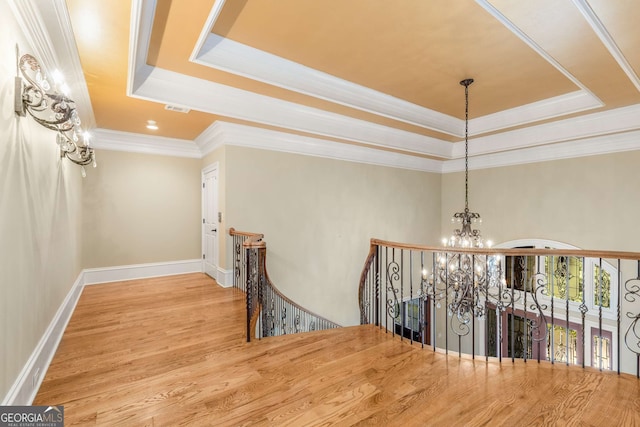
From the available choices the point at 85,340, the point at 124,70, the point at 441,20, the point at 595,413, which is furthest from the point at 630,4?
the point at 85,340

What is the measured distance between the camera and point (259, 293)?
3.48 m

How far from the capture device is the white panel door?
5.53m

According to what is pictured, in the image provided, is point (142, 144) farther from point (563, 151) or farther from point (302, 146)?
point (563, 151)

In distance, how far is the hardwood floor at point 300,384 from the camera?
2.06m

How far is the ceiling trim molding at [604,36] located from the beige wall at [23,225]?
4.04m

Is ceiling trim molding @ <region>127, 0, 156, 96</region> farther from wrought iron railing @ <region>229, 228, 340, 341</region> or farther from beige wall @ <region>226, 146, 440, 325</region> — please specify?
wrought iron railing @ <region>229, 228, 340, 341</region>

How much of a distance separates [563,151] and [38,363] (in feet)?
27.7

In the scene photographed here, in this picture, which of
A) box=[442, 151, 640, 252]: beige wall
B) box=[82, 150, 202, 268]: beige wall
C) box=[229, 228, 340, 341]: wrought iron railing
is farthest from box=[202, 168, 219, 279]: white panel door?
box=[442, 151, 640, 252]: beige wall

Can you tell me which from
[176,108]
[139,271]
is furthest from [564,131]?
[139,271]

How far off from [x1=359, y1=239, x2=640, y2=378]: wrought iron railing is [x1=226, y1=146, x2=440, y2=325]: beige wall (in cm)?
91

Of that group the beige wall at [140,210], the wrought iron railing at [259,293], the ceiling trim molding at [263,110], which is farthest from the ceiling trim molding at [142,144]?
the wrought iron railing at [259,293]

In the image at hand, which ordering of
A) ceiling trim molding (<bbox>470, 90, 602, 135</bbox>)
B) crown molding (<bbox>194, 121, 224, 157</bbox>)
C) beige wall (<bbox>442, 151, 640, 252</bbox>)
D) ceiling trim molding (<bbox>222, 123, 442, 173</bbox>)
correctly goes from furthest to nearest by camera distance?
beige wall (<bbox>442, 151, 640, 252</bbox>), ceiling trim molding (<bbox>222, 123, 442, 173</bbox>), crown molding (<bbox>194, 121, 224, 157</bbox>), ceiling trim molding (<bbox>470, 90, 602, 135</bbox>)

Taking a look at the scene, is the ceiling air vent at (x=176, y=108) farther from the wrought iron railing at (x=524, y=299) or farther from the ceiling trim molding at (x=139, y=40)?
the wrought iron railing at (x=524, y=299)

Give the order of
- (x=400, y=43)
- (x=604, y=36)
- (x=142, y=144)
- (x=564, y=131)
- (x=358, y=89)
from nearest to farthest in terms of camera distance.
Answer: (x=604, y=36) < (x=400, y=43) < (x=358, y=89) < (x=564, y=131) < (x=142, y=144)
